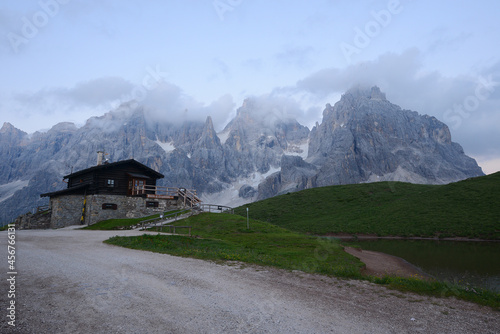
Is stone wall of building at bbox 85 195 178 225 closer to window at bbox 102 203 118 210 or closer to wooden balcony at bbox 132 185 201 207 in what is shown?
window at bbox 102 203 118 210

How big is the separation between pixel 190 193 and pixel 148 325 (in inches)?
1699

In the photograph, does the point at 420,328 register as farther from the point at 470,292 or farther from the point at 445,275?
the point at 445,275

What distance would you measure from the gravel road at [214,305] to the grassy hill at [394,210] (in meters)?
39.1

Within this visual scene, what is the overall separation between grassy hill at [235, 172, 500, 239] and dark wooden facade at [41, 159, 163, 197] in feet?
97.5

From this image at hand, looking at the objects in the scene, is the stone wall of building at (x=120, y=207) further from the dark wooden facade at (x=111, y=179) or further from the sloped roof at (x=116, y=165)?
the sloped roof at (x=116, y=165)

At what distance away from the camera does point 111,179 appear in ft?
153

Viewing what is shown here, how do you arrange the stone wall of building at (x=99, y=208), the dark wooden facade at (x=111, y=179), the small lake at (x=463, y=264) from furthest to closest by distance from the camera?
1. the dark wooden facade at (x=111, y=179)
2. the stone wall of building at (x=99, y=208)
3. the small lake at (x=463, y=264)

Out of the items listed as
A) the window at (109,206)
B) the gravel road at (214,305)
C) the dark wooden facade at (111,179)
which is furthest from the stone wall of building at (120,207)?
the gravel road at (214,305)

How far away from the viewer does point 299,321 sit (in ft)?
23.4

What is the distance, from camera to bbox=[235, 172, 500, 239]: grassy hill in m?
42.4

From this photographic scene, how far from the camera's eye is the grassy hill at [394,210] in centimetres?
4241

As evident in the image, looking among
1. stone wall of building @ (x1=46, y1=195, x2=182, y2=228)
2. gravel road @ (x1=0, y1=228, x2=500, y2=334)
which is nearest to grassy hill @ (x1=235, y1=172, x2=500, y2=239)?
stone wall of building @ (x1=46, y1=195, x2=182, y2=228)

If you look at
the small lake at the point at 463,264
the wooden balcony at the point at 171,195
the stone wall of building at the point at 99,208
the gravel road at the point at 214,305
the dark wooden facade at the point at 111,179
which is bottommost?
the small lake at the point at 463,264

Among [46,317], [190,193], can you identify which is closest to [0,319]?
[46,317]
